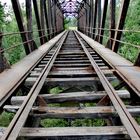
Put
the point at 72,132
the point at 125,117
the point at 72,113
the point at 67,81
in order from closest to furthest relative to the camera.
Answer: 1. the point at 72,132
2. the point at 125,117
3. the point at 72,113
4. the point at 67,81

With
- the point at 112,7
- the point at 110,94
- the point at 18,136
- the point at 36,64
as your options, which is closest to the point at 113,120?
the point at 110,94

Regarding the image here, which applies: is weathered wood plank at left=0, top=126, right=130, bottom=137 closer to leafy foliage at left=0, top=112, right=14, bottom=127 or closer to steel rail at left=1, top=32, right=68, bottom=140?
steel rail at left=1, top=32, right=68, bottom=140

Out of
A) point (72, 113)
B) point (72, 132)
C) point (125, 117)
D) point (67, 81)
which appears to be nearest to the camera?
point (72, 132)

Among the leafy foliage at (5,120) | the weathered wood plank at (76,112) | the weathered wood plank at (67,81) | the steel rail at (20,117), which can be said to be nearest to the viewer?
the steel rail at (20,117)

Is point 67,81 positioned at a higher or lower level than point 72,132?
lower

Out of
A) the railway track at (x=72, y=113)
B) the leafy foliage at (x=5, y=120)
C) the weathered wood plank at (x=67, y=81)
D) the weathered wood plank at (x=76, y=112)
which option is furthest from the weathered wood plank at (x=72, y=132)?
the leafy foliage at (x=5, y=120)

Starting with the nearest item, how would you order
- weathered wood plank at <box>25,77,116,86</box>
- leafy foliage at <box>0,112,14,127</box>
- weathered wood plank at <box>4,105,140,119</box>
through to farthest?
weathered wood plank at <box>4,105,140,119</box>
weathered wood plank at <box>25,77,116,86</box>
leafy foliage at <box>0,112,14,127</box>

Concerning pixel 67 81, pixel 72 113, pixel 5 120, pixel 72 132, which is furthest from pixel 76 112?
pixel 5 120

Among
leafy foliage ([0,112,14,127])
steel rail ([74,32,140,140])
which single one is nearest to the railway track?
steel rail ([74,32,140,140])

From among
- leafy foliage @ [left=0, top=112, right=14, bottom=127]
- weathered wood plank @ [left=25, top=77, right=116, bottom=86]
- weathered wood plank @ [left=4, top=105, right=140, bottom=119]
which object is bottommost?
leafy foliage @ [left=0, top=112, right=14, bottom=127]

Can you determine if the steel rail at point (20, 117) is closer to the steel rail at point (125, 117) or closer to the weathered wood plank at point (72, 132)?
the weathered wood plank at point (72, 132)

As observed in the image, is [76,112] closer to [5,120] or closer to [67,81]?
[67,81]

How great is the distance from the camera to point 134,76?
532 centimetres

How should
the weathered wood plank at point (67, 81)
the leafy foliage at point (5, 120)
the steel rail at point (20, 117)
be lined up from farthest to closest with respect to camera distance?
the leafy foliage at point (5, 120) < the weathered wood plank at point (67, 81) < the steel rail at point (20, 117)
